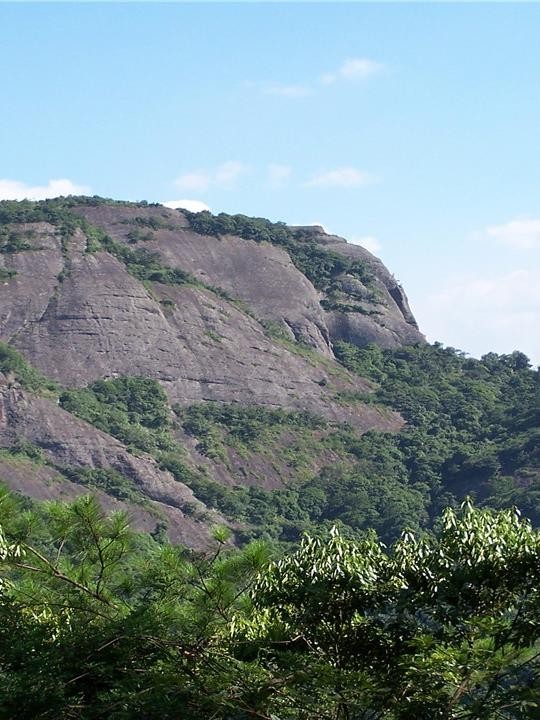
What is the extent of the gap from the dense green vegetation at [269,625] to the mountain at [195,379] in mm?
51731

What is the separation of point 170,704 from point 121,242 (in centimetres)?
9131

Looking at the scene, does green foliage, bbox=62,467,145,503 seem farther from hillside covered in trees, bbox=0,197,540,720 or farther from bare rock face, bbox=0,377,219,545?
bare rock face, bbox=0,377,219,545

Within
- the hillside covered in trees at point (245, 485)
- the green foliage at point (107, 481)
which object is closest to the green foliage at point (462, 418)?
the hillside covered in trees at point (245, 485)

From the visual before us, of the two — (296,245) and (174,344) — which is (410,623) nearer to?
(174,344)

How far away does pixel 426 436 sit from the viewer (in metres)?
92.8

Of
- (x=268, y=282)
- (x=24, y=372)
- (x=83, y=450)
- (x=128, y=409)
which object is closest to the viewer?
(x=83, y=450)

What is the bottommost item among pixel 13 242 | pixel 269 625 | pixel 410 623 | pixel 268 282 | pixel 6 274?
pixel 269 625

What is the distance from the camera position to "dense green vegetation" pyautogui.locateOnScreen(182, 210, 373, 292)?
106 meters

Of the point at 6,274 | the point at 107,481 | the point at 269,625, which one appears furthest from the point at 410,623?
the point at 6,274

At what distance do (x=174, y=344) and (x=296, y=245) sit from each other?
99.1 feet

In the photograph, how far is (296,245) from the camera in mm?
113312

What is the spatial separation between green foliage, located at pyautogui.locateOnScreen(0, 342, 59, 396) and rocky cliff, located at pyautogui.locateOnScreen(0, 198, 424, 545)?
255mm

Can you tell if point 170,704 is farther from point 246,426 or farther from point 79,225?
point 79,225

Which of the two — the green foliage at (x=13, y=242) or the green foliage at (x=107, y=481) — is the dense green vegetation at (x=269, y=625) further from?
the green foliage at (x=13, y=242)
